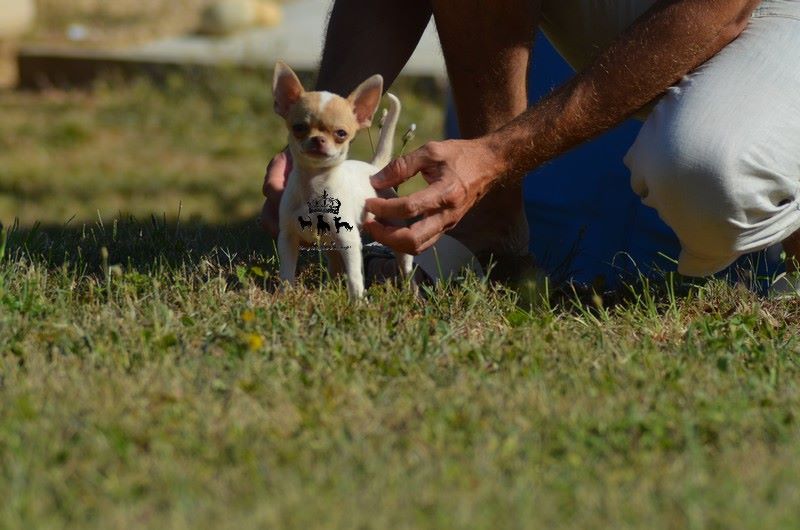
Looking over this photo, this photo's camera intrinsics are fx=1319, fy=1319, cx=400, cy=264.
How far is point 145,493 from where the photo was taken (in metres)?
1.87

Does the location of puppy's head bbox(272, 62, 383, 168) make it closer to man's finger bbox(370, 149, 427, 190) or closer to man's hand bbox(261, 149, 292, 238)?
man's finger bbox(370, 149, 427, 190)

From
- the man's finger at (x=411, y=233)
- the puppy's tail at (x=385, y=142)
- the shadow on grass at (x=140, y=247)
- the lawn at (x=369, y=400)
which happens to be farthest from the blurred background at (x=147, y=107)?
the man's finger at (x=411, y=233)

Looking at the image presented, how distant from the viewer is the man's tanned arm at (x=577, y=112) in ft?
8.51

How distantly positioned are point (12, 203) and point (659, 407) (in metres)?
3.91

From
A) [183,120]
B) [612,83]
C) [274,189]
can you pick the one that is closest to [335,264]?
[274,189]

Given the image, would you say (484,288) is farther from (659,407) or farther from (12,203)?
(12,203)

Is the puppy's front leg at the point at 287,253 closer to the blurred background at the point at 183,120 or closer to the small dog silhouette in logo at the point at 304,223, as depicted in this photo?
the small dog silhouette in logo at the point at 304,223

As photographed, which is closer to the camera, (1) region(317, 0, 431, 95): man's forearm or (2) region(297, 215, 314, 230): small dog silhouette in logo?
(2) region(297, 215, 314, 230): small dog silhouette in logo

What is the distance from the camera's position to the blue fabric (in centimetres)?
364

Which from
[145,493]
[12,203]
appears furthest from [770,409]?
[12,203]

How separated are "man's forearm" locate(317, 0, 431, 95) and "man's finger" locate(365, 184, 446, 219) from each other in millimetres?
569

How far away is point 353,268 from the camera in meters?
2.65

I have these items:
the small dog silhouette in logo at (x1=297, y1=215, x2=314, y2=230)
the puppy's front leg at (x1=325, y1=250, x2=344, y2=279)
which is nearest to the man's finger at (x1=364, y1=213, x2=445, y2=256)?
the small dog silhouette in logo at (x1=297, y1=215, x2=314, y2=230)

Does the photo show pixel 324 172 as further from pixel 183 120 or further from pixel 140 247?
pixel 183 120
